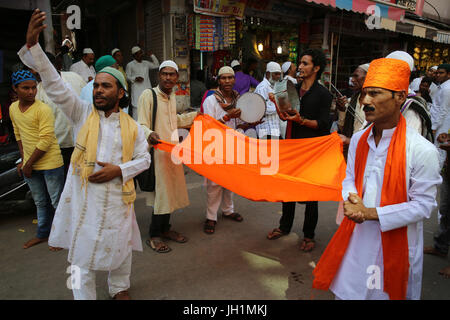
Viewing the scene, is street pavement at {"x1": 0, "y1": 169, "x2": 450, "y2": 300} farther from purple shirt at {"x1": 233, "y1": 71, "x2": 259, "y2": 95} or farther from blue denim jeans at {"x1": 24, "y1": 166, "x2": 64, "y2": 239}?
purple shirt at {"x1": 233, "y1": 71, "x2": 259, "y2": 95}

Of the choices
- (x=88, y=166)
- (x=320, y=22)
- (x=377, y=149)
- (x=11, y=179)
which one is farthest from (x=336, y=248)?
(x=320, y=22)

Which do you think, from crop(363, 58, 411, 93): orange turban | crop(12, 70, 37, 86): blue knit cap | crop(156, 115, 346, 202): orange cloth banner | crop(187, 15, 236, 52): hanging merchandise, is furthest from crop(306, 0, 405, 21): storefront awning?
crop(363, 58, 411, 93): orange turban

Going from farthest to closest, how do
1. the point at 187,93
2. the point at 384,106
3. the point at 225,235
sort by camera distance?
1. the point at 187,93
2. the point at 225,235
3. the point at 384,106

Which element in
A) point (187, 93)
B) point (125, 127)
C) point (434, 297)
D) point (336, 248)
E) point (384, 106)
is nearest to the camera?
point (384, 106)

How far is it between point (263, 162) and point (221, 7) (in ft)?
18.9

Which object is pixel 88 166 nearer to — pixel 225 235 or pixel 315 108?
pixel 225 235

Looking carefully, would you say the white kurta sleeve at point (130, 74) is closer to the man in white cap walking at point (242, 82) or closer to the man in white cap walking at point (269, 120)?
the man in white cap walking at point (242, 82)

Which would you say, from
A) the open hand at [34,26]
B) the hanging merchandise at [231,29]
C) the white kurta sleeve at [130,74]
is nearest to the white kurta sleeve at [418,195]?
the open hand at [34,26]

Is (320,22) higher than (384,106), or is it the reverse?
(320,22)

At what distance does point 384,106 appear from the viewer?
1.76 metres

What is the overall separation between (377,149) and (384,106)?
261mm

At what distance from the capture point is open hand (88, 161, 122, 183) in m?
2.26

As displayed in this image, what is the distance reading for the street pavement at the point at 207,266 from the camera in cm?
286

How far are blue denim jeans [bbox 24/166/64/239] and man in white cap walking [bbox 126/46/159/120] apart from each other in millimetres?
4436
